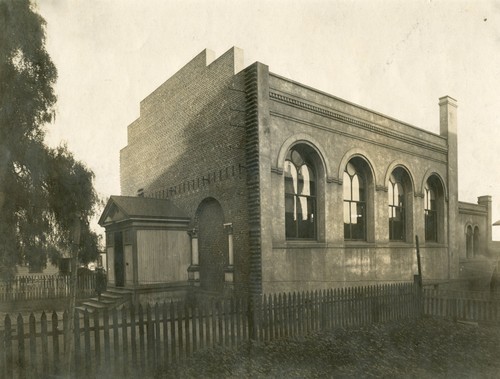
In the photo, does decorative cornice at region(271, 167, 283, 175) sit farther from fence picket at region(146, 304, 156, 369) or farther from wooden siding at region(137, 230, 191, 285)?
fence picket at region(146, 304, 156, 369)

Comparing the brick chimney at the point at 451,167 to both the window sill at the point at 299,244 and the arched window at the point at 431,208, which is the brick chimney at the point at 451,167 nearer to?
the arched window at the point at 431,208

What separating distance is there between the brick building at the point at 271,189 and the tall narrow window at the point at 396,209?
0.06m

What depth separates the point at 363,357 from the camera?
873 cm

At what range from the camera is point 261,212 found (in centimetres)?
1138

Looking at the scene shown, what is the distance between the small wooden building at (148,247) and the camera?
44.5ft

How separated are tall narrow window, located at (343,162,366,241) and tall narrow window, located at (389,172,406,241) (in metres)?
2.24

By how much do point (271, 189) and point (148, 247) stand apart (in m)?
5.16

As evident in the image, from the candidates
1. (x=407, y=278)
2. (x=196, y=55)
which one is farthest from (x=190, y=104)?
(x=407, y=278)

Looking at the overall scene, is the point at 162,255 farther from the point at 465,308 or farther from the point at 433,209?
the point at 433,209

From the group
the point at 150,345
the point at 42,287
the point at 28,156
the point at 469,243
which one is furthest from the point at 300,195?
the point at 469,243

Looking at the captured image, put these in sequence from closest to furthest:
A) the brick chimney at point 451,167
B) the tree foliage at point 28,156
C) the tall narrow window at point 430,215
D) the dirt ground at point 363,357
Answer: the dirt ground at point 363,357 < the tree foliage at point 28,156 < the tall narrow window at point 430,215 < the brick chimney at point 451,167

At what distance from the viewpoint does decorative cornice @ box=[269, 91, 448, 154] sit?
40.6 ft

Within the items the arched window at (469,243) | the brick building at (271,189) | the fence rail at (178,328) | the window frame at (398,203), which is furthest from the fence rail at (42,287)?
the arched window at (469,243)

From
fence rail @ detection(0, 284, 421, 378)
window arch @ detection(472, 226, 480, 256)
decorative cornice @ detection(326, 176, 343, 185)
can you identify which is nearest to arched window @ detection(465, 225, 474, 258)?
window arch @ detection(472, 226, 480, 256)
